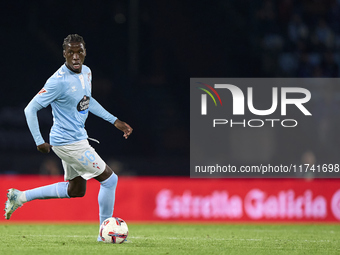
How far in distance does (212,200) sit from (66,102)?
5.30 meters

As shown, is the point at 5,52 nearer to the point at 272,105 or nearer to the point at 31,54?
the point at 31,54

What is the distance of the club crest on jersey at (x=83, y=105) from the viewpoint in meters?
6.67

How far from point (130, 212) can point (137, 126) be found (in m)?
2.82

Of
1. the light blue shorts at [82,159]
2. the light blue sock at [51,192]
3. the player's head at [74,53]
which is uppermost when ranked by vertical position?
the player's head at [74,53]

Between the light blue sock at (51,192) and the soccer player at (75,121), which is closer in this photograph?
the soccer player at (75,121)

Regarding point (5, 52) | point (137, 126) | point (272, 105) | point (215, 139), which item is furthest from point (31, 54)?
point (272, 105)

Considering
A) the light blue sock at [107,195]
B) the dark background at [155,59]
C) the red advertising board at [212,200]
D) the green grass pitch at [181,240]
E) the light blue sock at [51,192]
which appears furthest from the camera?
the dark background at [155,59]

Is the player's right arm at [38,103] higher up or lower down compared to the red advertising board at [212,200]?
higher up

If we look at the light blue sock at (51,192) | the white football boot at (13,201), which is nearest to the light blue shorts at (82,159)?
the light blue sock at (51,192)

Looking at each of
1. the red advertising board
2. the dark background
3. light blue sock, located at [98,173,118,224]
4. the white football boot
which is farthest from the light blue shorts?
the dark background

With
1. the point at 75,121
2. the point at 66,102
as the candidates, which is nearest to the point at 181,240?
the point at 75,121

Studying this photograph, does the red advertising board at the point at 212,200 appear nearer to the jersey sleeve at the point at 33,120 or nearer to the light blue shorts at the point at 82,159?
the light blue shorts at the point at 82,159

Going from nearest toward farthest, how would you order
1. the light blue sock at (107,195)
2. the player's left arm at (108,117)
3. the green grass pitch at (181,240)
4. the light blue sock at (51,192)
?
the green grass pitch at (181,240)
the light blue sock at (107,195)
the light blue sock at (51,192)
the player's left arm at (108,117)

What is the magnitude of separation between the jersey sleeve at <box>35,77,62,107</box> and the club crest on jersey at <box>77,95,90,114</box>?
Result: 0.96 feet
